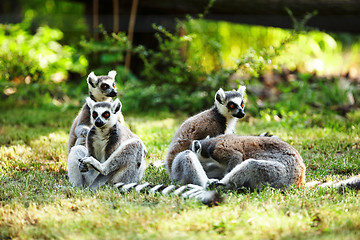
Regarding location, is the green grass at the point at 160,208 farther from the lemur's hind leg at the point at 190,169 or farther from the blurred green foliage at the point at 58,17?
the blurred green foliage at the point at 58,17

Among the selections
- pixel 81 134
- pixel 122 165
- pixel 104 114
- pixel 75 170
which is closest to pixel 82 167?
pixel 75 170

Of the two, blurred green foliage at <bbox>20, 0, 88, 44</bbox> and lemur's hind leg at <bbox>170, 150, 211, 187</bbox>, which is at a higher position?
blurred green foliage at <bbox>20, 0, 88, 44</bbox>

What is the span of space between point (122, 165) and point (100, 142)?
331 mm

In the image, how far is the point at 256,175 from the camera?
12.4 feet

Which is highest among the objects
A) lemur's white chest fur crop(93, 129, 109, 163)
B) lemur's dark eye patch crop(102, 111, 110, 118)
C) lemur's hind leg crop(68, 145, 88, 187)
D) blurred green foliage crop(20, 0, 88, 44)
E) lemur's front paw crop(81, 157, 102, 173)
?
blurred green foliage crop(20, 0, 88, 44)

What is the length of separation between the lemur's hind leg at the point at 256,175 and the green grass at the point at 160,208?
0.32 feet

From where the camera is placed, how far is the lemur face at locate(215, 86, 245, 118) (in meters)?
4.54

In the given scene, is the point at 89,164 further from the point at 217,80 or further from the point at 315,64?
the point at 315,64

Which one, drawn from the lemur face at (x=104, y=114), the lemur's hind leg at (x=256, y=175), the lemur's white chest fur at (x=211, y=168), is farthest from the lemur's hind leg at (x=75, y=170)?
the lemur's hind leg at (x=256, y=175)

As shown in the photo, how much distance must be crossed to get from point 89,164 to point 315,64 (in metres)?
8.74

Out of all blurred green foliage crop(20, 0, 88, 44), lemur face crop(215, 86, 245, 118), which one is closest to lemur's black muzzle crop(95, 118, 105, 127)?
lemur face crop(215, 86, 245, 118)

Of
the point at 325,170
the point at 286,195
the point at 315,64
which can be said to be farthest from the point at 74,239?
the point at 315,64

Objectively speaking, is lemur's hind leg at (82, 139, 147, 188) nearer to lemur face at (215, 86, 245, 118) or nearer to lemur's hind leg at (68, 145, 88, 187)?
lemur's hind leg at (68, 145, 88, 187)

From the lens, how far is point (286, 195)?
365cm
